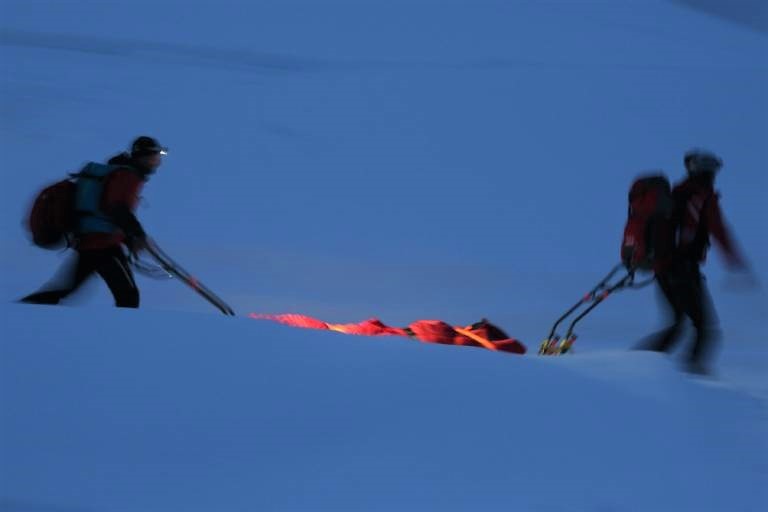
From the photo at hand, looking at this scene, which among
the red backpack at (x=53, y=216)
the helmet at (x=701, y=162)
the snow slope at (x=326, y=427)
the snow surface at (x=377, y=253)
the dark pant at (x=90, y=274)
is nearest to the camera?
the snow slope at (x=326, y=427)

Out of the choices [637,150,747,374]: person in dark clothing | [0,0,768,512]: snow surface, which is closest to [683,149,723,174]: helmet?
[637,150,747,374]: person in dark clothing

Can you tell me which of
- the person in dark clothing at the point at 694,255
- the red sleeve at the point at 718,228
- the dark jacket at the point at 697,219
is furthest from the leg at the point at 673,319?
the red sleeve at the point at 718,228

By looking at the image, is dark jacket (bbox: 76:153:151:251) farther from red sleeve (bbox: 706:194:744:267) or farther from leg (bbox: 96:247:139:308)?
red sleeve (bbox: 706:194:744:267)

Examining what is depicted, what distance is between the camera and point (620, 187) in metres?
11.1

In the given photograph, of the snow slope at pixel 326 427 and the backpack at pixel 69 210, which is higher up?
the backpack at pixel 69 210

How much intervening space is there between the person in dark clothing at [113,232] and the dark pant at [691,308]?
2.04 m

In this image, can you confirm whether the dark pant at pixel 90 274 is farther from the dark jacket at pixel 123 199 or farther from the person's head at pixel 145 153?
the person's head at pixel 145 153

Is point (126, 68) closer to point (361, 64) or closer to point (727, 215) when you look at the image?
point (361, 64)

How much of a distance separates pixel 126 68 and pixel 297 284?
5827mm

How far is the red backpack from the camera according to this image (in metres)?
4.86

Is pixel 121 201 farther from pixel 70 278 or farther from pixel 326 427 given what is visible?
pixel 326 427

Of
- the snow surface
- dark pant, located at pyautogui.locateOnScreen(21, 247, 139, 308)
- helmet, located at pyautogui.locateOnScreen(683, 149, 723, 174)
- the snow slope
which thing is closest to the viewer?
the snow slope

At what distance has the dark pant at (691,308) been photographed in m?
5.16

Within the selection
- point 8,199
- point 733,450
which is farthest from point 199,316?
point 8,199
